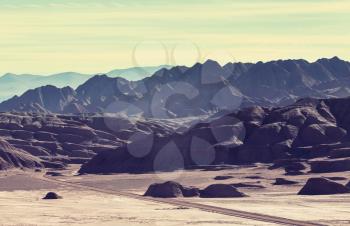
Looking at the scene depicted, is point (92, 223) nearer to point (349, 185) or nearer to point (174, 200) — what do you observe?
point (174, 200)

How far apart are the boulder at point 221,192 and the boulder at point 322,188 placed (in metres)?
14.1

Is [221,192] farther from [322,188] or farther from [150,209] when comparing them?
[150,209]

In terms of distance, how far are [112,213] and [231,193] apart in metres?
40.2

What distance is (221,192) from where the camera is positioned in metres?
171

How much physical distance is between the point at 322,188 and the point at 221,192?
2182cm

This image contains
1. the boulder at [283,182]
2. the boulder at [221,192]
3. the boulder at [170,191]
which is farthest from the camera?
the boulder at [283,182]

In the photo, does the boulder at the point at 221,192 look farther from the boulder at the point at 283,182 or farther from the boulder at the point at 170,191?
the boulder at the point at 283,182

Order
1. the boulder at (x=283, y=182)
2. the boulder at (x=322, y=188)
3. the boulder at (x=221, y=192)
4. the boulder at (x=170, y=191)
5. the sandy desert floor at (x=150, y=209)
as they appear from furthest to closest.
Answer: the boulder at (x=283, y=182) < the boulder at (x=170, y=191) < the boulder at (x=221, y=192) < the boulder at (x=322, y=188) < the sandy desert floor at (x=150, y=209)

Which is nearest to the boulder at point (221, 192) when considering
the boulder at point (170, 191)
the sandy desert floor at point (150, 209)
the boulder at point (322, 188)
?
the boulder at point (170, 191)

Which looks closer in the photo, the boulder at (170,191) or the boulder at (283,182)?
the boulder at (170,191)

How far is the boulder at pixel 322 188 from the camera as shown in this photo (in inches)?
6649

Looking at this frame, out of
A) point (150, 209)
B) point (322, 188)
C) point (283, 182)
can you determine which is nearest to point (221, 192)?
point (322, 188)

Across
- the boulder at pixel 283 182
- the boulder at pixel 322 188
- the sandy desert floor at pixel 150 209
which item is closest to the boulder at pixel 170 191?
the sandy desert floor at pixel 150 209

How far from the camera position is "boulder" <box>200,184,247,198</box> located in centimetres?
17025
